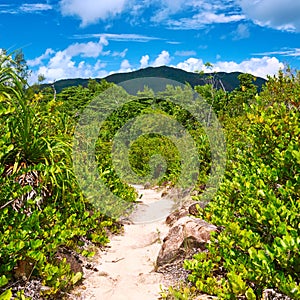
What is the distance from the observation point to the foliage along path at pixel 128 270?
4207mm

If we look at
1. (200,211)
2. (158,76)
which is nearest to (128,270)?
(200,211)

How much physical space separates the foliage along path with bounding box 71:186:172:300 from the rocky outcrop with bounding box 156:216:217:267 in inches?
10.2

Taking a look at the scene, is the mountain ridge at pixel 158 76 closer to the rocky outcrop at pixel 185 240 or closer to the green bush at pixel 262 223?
the rocky outcrop at pixel 185 240

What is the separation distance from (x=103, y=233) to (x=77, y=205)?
3.82ft

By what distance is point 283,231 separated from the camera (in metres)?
2.32

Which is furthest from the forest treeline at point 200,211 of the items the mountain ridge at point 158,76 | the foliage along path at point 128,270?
the mountain ridge at point 158,76

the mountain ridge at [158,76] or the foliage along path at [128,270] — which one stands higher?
the mountain ridge at [158,76]

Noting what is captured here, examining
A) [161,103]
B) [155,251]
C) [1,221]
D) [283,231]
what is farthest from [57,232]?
[161,103]

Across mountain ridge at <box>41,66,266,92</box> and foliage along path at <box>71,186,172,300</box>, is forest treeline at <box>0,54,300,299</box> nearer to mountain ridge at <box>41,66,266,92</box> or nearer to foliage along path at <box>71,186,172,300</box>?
foliage along path at <box>71,186,172,300</box>

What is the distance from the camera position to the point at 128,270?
5020 mm

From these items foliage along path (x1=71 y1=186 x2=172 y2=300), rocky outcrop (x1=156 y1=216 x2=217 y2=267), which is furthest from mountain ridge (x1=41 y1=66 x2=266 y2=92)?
rocky outcrop (x1=156 y1=216 x2=217 y2=267)

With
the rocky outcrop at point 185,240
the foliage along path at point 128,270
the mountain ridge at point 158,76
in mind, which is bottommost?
the foliage along path at point 128,270

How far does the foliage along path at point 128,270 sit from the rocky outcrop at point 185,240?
0.26 m

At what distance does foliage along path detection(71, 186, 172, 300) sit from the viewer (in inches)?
166
